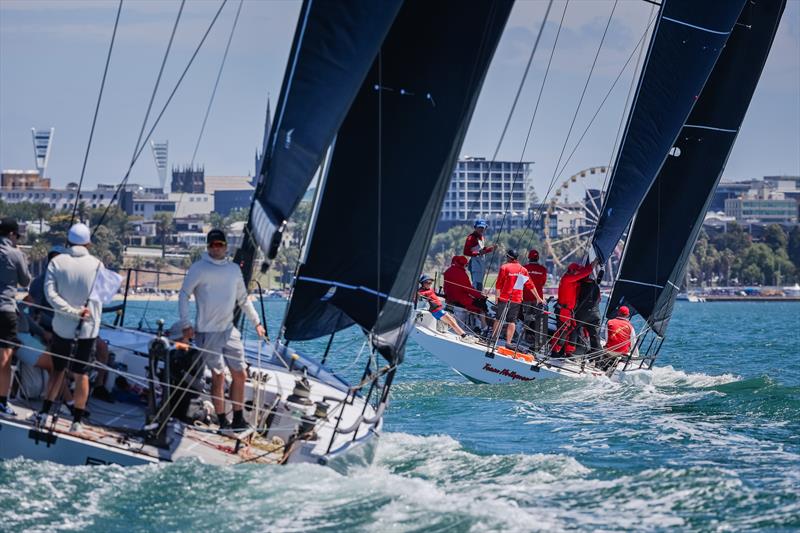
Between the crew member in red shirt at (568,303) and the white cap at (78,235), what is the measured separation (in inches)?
353

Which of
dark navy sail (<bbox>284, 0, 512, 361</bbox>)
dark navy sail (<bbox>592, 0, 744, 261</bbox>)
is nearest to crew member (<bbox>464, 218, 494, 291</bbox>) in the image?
dark navy sail (<bbox>592, 0, 744, 261</bbox>)

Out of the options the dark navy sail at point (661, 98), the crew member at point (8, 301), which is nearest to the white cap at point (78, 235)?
the crew member at point (8, 301)

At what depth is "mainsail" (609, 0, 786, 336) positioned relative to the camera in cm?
2006

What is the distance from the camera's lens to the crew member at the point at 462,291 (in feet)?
59.0

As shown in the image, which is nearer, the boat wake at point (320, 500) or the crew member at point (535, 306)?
the boat wake at point (320, 500)

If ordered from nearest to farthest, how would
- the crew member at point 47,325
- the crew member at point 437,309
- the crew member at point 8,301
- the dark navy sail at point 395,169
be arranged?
the crew member at point 8,301
the crew member at point 47,325
the dark navy sail at point 395,169
the crew member at point 437,309

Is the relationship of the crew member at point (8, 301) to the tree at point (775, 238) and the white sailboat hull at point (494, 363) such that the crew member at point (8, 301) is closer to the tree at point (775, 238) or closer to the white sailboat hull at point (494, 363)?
the white sailboat hull at point (494, 363)

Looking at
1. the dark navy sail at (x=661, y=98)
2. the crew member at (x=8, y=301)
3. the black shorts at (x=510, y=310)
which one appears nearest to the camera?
the crew member at (x=8, y=301)

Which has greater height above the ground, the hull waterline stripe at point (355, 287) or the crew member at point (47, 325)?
the hull waterline stripe at point (355, 287)

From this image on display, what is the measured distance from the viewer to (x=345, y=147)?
34.2 feet

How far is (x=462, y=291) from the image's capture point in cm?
1819

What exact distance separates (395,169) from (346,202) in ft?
1.64

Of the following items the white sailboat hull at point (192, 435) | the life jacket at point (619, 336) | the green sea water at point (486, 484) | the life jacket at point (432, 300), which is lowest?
the green sea water at point (486, 484)

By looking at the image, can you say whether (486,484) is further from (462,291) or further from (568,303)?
(462,291)
